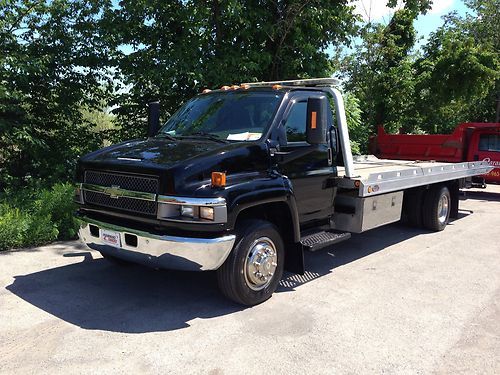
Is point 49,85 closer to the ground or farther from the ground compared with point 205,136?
farther from the ground

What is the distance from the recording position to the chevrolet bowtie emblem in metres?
4.46

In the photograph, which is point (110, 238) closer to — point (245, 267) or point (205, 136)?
point (245, 267)

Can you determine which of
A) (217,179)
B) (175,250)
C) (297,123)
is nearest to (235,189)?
(217,179)

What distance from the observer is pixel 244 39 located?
33.0 feet

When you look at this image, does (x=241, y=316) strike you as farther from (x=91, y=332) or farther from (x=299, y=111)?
(x=299, y=111)

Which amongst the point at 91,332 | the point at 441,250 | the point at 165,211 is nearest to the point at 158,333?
the point at 91,332

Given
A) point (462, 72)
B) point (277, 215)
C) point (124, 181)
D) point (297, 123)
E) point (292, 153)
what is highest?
point (462, 72)

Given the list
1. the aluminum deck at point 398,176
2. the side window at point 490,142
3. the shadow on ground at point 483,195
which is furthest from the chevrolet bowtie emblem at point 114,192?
the side window at point 490,142

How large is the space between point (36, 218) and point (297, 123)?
4.09m

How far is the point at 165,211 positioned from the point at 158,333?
1051 millimetres

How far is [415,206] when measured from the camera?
8.35 metres

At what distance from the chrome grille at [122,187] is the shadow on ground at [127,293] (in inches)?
38.4

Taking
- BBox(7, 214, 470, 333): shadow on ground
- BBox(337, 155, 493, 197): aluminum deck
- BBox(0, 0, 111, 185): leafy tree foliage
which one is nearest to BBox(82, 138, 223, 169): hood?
BBox(7, 214, 470, 333): shadow on ground

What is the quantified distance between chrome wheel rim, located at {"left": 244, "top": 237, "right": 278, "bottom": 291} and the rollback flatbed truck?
1 cm
